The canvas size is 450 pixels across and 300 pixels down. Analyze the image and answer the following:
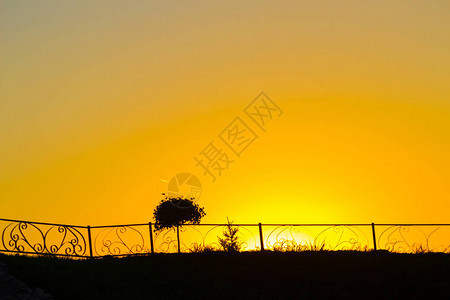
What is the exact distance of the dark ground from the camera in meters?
19.9

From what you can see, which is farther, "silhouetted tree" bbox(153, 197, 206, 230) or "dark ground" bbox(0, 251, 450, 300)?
"silhouetted tree" bbox(153, 197, 206, 230)

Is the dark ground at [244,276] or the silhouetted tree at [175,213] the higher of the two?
the silhouetted tree at [175,213]

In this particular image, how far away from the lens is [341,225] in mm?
25188

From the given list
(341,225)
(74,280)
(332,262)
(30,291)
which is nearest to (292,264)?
(332,262)

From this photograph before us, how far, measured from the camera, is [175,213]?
25.5m

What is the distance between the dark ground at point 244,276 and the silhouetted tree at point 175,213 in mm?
1726

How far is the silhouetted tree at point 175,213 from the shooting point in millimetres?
25531

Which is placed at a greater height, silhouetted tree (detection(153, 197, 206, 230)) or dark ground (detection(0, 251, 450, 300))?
silhouetted tree (detection(153, 197, 206, 230))

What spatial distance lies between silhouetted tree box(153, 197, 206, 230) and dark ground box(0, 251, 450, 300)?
5.66 feet

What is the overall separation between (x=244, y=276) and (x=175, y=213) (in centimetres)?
490

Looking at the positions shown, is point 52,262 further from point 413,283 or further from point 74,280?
point 413,283

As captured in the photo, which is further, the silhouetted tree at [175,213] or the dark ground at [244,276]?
the silhouetted tree at [175,213]

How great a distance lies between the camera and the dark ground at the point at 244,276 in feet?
65.3

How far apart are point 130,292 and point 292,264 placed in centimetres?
602
